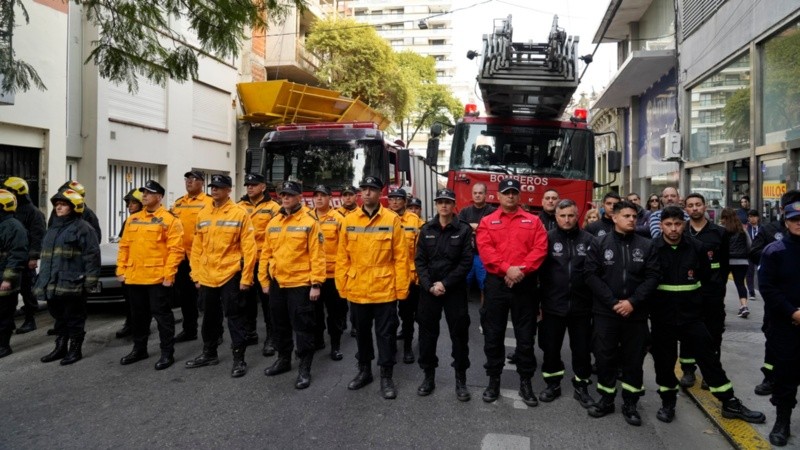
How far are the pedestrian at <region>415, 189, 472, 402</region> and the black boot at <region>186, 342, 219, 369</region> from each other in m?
2.24

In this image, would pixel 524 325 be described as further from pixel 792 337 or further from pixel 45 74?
pixel 45 74

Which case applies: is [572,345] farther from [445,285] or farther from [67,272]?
[67,272]

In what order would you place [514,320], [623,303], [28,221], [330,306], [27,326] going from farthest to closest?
[27,326] < [28,221] < [330,306] < [514,320] < [623,303]

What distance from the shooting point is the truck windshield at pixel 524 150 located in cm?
944

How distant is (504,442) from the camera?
4113 mm

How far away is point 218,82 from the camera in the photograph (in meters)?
→ 19.9

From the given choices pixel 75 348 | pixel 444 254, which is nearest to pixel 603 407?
pixel 444 254

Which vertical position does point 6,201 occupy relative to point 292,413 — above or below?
above

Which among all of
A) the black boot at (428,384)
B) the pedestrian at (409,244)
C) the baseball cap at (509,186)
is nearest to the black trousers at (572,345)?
the black boot at (428,384)

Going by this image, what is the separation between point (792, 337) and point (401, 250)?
304 cm

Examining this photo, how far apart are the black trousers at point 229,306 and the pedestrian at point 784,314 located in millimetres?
4473

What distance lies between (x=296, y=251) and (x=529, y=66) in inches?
196

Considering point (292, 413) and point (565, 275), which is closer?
point (292, 413)

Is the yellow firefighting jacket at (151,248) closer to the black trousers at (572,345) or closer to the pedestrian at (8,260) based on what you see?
the pedestrian at (8,260)
